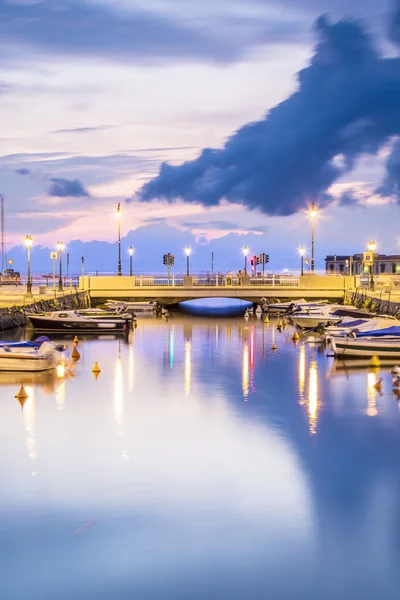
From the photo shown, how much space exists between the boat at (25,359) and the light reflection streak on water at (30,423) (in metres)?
3.82

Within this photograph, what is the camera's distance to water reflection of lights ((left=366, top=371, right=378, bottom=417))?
35969 millimetres

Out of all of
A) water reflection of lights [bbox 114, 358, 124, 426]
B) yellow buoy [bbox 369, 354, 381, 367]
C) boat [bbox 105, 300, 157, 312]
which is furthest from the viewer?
boat [bbox 105, 300, 157, 312]

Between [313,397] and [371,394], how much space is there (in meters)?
2.60

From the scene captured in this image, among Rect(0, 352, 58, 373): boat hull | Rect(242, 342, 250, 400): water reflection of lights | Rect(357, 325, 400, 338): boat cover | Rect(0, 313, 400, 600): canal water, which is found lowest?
Rect(0, 313, 400, 600): canal water

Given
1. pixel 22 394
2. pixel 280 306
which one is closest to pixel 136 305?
pixel 280 306

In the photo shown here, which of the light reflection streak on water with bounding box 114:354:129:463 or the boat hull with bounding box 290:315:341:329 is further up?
the boat hull with bounding box 290:315:341:329

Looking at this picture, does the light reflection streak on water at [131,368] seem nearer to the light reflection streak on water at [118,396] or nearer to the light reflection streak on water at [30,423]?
the light reflection streak on water at [118,396]

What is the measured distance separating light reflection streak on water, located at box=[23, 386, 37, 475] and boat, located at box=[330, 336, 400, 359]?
19.2 meters

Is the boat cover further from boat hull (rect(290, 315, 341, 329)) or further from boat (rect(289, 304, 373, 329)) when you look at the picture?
boat hull (rect(290, 315, 341, 329))

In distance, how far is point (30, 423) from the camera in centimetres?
3291

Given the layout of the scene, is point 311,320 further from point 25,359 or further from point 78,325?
point 25,359

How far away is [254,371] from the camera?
49.5m

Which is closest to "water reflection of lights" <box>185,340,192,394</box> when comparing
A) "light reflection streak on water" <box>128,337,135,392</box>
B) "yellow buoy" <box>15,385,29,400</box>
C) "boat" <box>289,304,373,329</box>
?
"light reflection streak on water" <box>128,337,135,392</box>

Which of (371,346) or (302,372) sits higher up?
(371,346)
